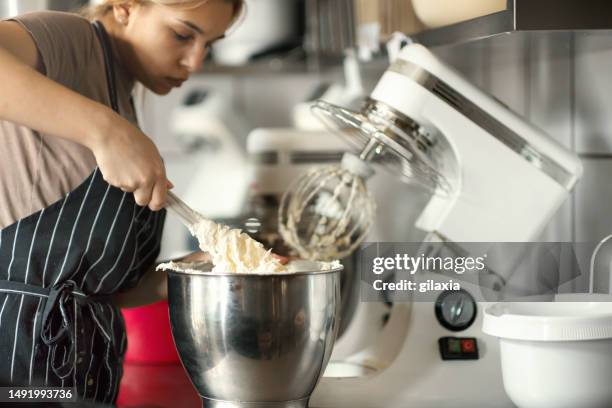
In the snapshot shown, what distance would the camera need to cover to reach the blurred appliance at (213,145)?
198 cm

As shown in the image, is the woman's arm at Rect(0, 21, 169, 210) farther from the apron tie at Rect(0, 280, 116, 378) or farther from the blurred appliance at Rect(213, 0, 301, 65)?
the blurred appliance at Rect(213, 0, 301, 65)

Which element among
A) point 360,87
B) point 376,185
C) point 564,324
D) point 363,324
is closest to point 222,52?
point 360,87

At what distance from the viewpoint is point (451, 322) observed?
3.14 feet

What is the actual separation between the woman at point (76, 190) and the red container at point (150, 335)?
0.17 meters

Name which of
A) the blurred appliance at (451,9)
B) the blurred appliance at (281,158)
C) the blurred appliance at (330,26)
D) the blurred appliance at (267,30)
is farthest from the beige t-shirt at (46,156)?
the blurred appliance at (267,30)

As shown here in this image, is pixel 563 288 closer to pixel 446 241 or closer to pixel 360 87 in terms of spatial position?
pixel 446 241

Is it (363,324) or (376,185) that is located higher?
(376,185)

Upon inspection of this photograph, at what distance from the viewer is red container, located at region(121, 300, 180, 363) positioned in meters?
1.16

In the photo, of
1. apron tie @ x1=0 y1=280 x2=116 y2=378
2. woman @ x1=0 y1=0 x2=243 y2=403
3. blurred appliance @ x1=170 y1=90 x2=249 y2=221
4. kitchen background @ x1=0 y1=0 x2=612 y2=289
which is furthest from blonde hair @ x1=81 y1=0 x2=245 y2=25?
blurred appliance @ x1=170 y1=90 x2=249 y2=221

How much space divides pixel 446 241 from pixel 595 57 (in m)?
0.28

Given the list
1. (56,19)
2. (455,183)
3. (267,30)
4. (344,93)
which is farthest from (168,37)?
(267,30)

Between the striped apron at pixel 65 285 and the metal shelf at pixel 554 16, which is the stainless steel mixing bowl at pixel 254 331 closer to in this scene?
the striped apron at pixel 65 285

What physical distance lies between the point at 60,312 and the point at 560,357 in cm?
49

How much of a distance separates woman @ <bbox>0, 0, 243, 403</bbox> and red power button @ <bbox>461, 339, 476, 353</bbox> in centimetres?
37
